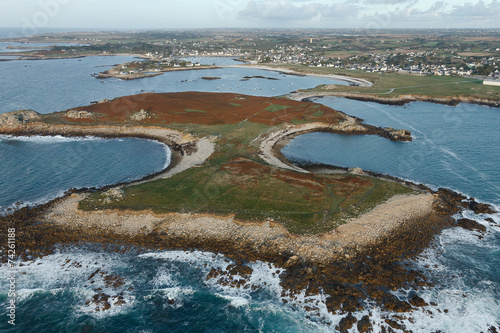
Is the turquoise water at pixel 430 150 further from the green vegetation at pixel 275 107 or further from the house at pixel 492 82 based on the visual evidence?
the house at pixel 492 82

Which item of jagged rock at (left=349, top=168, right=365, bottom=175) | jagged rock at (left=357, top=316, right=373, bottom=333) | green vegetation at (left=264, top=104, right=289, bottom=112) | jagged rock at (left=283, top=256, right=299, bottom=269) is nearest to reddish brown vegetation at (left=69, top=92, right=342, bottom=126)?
green vegetation at (left=264, top=104, right=289, bottom=112)

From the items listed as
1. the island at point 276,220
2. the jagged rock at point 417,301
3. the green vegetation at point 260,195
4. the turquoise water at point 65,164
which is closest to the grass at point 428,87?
the island at point 276,220

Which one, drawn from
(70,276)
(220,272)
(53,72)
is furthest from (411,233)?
(53,72)

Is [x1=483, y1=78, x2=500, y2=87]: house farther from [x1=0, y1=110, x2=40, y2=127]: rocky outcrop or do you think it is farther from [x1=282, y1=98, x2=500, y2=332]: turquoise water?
[x1=0, y1=110, x2=40, y2=127]: rocky outcrop

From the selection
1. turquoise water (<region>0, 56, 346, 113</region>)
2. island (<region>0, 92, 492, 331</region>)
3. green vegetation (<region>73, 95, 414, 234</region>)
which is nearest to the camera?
island (<region>0, 92, 492, 331</region>)

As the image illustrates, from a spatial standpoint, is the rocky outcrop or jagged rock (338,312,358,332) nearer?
jagged rock (338,312,358,332)

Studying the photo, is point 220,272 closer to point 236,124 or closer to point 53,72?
point 236,124
